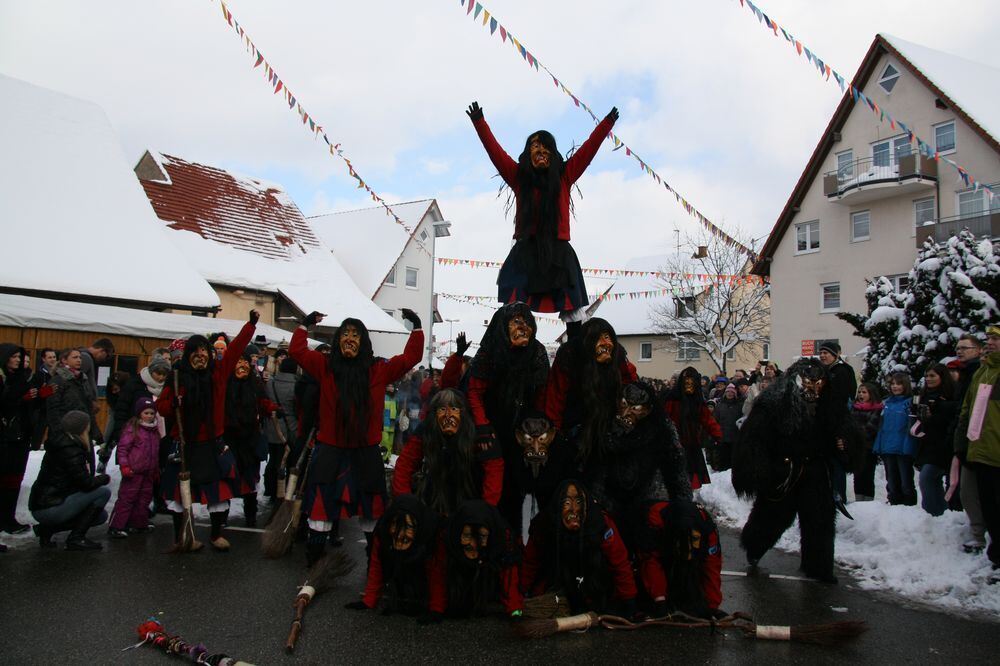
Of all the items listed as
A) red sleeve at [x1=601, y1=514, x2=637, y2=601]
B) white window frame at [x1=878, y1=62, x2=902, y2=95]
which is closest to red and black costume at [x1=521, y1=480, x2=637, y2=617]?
red sleeve at [x1=601, y1=514, x2=637, y2=601]

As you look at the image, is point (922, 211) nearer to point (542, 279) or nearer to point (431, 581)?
point (542, 279)

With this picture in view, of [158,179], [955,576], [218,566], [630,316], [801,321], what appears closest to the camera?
[955,576]

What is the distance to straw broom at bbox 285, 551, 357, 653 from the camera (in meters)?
4.40

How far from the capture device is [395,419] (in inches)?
573

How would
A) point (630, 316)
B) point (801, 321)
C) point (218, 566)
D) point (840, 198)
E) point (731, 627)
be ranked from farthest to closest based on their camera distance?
point (630, 316)
point (801, 321)
point (840, 198)
point (218, 566)
point (731, 627)

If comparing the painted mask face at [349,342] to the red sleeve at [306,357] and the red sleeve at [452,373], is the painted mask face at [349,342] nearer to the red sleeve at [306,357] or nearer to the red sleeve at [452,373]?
the red sleeve at [306,357]

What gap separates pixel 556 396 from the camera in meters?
5.53

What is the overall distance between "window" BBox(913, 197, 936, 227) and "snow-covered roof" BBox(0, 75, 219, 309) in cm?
2226

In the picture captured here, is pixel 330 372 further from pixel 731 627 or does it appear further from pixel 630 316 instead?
pixel 630 316

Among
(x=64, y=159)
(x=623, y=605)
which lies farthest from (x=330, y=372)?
(x=64, y=159)

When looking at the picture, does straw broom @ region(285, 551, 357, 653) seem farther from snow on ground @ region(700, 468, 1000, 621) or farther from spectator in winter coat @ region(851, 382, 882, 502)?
spectator in winter coat @ region(851, 382, 882, 502)

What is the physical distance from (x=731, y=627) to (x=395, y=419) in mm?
10425

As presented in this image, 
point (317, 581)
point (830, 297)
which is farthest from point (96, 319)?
point (830, 297)

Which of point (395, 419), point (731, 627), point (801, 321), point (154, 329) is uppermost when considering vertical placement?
point (801, 321)
